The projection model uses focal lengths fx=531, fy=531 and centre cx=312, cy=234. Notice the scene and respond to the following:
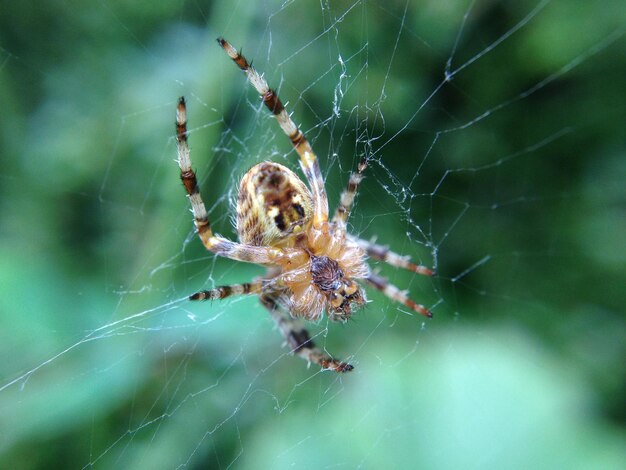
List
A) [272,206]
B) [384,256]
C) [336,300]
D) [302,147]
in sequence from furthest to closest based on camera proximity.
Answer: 1. [384,256]
2. [302,147]
3. [336,300]
4. [272,206]

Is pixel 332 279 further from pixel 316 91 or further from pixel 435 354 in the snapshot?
pixel 316 91

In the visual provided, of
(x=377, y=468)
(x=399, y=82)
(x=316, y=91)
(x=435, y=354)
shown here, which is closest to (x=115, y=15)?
(x=316, y=91)

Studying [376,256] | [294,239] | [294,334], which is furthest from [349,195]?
[294,334]

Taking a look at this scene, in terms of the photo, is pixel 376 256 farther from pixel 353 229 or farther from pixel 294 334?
pixel 294 334

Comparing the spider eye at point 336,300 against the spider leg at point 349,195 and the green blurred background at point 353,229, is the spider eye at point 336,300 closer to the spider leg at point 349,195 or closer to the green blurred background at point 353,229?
the spider leg at point 349,195

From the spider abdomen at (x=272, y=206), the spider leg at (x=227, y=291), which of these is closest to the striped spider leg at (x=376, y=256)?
the spider abdomen at (x=272, y=206)

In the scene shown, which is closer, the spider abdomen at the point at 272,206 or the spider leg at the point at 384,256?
the spider abdomen at the point at 272,206
